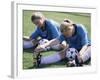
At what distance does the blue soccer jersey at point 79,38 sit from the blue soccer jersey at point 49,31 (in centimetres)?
9

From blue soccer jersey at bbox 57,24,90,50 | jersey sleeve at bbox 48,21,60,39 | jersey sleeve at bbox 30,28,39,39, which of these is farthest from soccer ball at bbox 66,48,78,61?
jersey sleeve at bbox 30,28,39,39

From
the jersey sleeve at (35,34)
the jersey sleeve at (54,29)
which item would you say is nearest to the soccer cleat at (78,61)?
the jersey sleeve at (54,29)

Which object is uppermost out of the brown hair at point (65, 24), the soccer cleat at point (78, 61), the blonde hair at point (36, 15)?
the blonde hair at point (36, 15)

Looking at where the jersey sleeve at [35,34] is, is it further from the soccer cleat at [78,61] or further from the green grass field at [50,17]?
the soccer cleat at [78,61]

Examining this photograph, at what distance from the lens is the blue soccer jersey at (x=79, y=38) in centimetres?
221

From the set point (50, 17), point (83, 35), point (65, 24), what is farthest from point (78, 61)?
point (50, 17)

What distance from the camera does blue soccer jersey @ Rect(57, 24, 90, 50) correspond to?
2211 millimetres

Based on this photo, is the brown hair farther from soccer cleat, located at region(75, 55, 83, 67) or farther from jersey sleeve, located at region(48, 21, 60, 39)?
soccer cleat, located at region(75, 55, 83, 67)

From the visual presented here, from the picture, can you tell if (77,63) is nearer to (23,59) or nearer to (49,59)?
(49,59)
